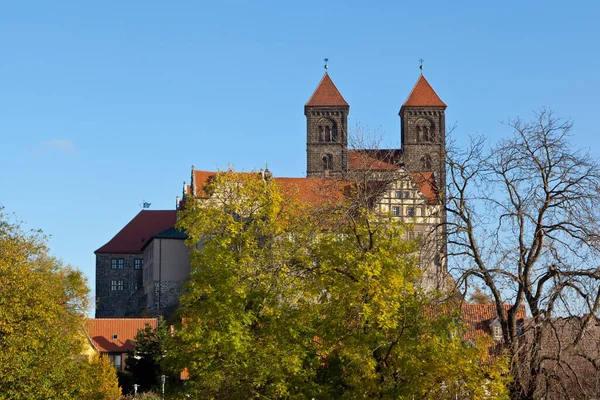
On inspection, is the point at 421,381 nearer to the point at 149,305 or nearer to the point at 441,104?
the point at 149,305

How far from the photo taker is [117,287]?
90812mm

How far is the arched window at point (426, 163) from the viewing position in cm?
2136

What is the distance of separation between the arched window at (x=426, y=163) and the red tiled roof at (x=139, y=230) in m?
69.7

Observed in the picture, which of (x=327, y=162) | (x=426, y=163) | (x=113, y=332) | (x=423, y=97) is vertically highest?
(x=423, y=97)

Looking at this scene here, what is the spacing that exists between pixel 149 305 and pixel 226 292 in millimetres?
53087

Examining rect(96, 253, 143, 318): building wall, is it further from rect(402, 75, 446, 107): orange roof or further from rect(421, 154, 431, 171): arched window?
rect(421, 154, 431, 171): arched window

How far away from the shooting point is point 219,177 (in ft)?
138

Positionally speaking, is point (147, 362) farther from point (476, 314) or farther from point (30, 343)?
point (476, 314)

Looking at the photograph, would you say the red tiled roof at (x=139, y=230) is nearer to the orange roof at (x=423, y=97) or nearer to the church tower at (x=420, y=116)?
the church tower at (x=420, y=116)

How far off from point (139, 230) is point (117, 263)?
428 cm

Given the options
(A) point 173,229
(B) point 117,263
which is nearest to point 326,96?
(A) point 173,229

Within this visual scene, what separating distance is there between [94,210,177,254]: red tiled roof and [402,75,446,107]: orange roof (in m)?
25.6

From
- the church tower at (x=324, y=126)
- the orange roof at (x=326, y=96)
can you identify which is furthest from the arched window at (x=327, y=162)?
the orange roof at (x=326, y=96)

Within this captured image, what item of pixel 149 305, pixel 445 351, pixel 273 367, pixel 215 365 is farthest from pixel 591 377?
pixel 149 305
